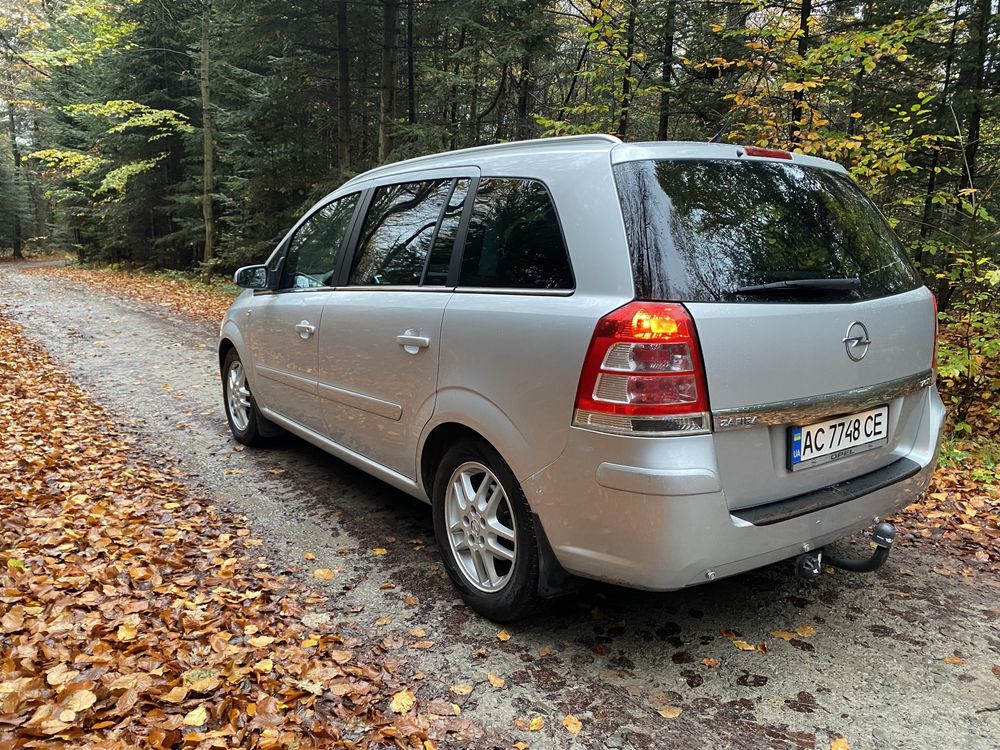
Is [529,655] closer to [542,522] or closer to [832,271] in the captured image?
[542,522]

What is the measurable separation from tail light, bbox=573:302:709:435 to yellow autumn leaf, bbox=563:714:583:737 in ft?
3.44

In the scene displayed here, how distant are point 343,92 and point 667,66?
877 centimetres

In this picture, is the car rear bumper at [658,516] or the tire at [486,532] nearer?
the car rear bumper at [658,516]

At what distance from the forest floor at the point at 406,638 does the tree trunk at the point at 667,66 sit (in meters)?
8.01

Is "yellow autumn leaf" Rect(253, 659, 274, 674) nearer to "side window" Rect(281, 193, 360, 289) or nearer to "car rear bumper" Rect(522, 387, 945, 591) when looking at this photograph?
"car rear bumper" Rect(522, 387, 945, 591)

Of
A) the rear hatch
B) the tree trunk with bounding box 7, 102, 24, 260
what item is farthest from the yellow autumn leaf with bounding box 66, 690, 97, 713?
the tree trunk with bounding box 7, 102, 24, 260

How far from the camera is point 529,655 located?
8.96 ft

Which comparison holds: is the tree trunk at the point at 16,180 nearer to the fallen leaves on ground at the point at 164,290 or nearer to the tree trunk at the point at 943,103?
the fallen leaves on ground at the point at 164,290

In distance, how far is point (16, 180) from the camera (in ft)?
126

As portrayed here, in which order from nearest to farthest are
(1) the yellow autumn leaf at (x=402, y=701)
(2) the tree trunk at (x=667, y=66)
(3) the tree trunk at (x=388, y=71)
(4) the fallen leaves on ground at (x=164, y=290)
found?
(1) the yellow autumn leaf at (x=402, y=701) → (2) the tree trunk at (x=667, y=66) → (3) the tree trunk at (x=388, y=71) → (4) the fallen leaves on ground at (x=164, y=290)

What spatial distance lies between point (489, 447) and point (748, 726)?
1388 millimetres

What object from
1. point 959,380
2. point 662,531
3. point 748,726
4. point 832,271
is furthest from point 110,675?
point 959,380

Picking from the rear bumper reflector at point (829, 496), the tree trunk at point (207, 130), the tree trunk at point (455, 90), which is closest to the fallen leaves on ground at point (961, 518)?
the rear bumper reflector at point (829, 496)

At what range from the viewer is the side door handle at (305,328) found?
420cm
